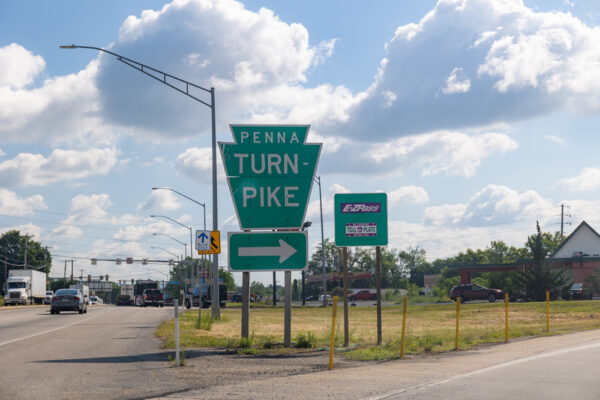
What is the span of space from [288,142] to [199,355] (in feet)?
20.1

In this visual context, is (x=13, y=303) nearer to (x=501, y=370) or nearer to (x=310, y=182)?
(x=310, y=182)

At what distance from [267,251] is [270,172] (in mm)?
2119

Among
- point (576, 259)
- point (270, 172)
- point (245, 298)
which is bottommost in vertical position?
point (245, 298)

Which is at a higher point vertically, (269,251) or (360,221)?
(360,221)

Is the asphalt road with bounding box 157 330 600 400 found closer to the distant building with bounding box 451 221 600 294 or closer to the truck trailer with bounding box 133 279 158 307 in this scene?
the distant building with bounding box 451 221 600 294

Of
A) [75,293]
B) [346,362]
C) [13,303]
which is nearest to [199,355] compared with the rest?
[346,362]

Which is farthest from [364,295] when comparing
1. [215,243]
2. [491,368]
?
[491,368]

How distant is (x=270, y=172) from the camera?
18141 mm

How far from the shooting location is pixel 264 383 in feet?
35.8

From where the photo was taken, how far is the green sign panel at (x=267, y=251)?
57.8ft

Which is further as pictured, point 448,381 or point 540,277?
point 540,277

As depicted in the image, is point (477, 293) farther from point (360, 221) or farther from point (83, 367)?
point (83, 367)

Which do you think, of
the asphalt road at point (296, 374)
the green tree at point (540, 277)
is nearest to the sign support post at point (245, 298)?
the asphalt road at point (296, 374)

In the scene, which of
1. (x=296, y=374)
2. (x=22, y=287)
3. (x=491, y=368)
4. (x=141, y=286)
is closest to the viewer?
(x=296, y=374)
